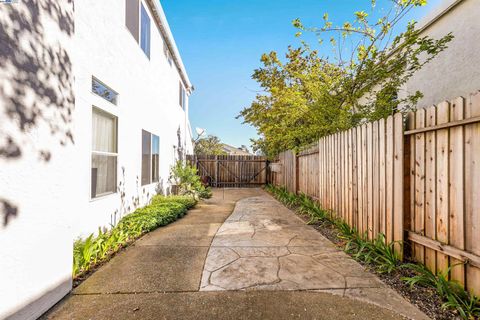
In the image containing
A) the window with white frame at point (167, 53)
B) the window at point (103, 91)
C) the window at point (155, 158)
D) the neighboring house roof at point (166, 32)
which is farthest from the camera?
the window with white frame at point (167, 53)

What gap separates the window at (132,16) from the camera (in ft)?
15.6

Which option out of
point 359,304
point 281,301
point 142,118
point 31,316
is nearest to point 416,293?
point 359,304

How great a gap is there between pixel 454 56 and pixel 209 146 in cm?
2325

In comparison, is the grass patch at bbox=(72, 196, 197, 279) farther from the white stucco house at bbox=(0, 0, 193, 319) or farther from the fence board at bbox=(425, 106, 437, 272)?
the fence board at bbox=(425, 106, 437, 272)

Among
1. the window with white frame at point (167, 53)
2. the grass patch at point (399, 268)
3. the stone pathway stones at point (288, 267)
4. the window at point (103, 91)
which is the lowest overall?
the stone pathway stones at point (288, 267)

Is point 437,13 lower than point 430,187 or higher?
higher

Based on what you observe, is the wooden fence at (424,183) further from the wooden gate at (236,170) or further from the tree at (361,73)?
the wooden gate at (236,170)

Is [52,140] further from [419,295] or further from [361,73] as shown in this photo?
[361,73]

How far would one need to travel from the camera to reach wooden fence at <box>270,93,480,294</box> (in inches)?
81.7

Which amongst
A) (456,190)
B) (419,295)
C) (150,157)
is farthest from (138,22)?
(419,295)

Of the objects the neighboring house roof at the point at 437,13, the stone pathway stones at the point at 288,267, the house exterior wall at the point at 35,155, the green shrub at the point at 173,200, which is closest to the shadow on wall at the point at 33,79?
the house exterior wall at the point at 35,155

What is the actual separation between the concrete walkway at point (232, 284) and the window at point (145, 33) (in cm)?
484

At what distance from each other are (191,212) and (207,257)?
3177 mm

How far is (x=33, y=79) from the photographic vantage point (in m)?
1.90
